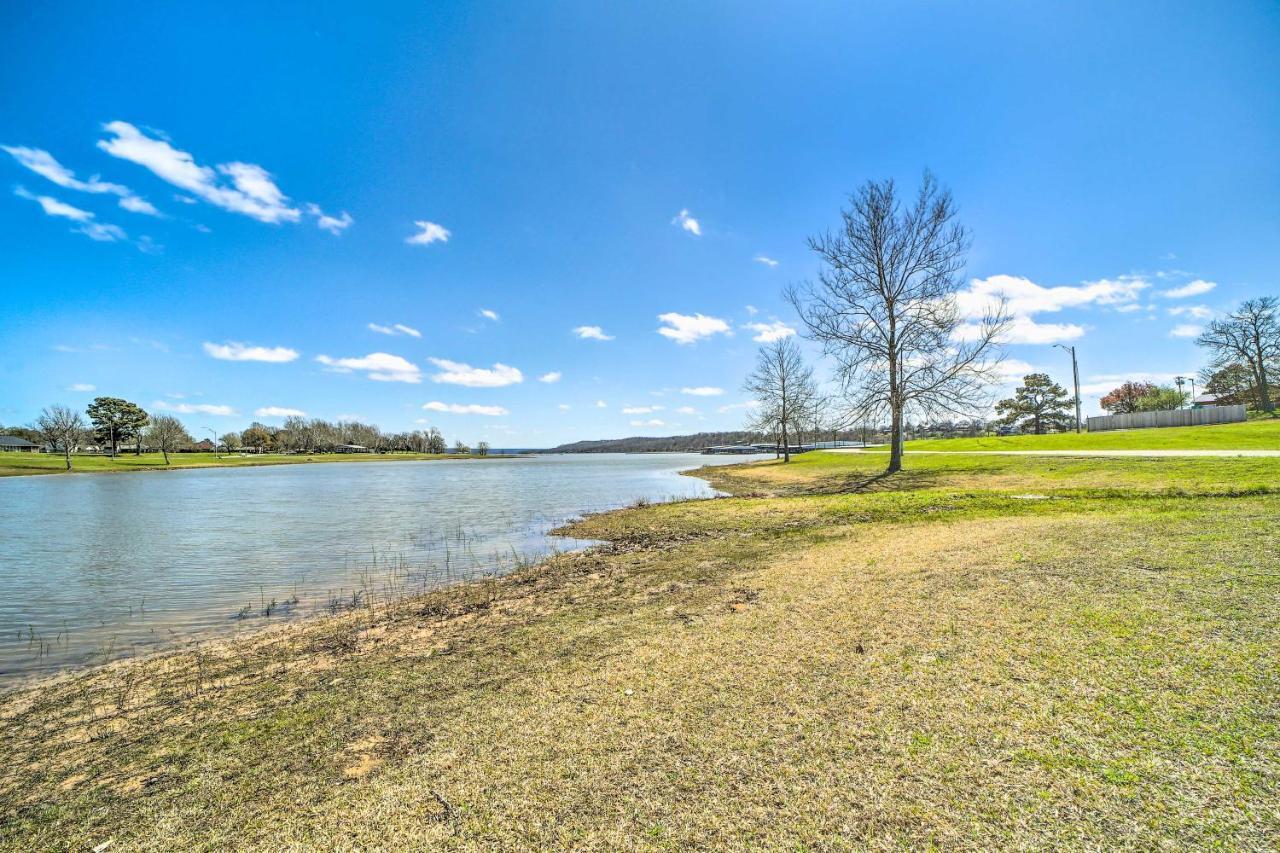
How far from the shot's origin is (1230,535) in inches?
295

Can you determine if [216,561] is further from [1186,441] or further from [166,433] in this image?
[166,433]

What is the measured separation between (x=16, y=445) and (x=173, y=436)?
47563 millimetres

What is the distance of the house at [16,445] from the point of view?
364 feet

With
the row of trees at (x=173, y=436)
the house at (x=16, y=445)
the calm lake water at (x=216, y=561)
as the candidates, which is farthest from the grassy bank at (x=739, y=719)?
the house at (x=16, y=445)

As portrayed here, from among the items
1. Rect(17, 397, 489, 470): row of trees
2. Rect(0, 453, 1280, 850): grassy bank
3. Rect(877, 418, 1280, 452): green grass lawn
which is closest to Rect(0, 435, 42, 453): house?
Rect(17, 397, 489, 470): row of trees

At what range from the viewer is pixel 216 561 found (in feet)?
46.6

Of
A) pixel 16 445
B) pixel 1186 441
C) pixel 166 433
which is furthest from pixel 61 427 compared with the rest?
pixel 1186 441

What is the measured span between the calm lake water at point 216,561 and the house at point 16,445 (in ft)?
418

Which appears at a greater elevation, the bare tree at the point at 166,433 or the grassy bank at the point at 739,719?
the bare tree at the point at 166,433

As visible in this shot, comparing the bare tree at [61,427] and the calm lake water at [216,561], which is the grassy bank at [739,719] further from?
the bare tree at [61,427]

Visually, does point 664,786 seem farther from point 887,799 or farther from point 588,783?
point 887,799

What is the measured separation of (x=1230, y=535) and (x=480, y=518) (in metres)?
21.1

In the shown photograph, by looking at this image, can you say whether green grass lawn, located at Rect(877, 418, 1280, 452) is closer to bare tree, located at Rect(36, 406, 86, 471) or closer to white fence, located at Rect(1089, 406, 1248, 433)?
white fence, located at Rect(1089, 406, 1248, 433)

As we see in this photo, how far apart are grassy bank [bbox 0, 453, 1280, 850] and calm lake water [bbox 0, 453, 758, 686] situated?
217 centimetres
